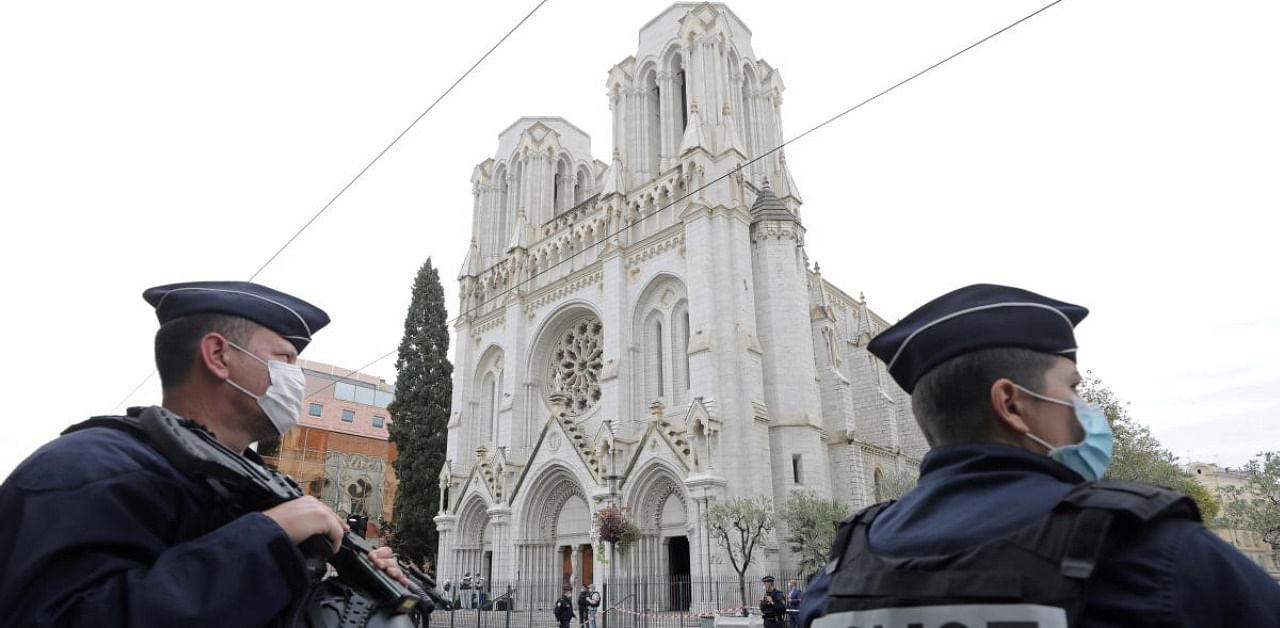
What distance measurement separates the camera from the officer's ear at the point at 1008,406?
5.79ft

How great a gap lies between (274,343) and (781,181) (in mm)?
29423

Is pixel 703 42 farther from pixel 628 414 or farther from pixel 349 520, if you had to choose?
Result: pixel 349 520

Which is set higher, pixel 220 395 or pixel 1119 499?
pixel 220 395

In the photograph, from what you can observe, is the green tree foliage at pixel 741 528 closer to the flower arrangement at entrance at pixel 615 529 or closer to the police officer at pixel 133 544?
the flower arrangement at entrance at pixel 615 529

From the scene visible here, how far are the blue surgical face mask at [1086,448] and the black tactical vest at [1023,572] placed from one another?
452mm

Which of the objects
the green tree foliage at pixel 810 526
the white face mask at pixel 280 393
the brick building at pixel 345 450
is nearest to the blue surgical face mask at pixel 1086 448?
the white face mask at pixel 280 393

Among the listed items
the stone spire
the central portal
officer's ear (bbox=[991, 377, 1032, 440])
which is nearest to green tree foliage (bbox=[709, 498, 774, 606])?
the central portal

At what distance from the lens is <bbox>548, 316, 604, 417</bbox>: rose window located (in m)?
30.8

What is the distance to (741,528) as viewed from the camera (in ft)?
66.8

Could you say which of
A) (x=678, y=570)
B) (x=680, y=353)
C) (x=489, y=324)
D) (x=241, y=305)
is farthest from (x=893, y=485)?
(x=241, y=305)

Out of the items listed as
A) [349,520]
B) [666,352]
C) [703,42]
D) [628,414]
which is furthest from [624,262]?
[349,520]

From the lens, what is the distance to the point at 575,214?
33.6 metres

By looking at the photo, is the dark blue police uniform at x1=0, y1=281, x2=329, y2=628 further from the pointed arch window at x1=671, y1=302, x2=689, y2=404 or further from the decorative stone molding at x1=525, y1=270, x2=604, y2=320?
the decorative stone molding at x1=525, y1=270, x2=604, y2=320

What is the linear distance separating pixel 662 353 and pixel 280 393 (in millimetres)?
25467
